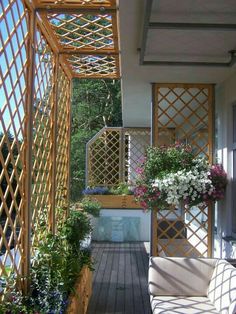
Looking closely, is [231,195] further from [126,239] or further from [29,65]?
[126,239]

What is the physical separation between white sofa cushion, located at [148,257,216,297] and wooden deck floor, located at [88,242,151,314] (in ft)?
2.56

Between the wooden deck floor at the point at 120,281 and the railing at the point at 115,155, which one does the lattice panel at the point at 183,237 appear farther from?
the railing at the point at 115,155

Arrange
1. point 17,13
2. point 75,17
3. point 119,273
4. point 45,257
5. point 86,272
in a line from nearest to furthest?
point 17,13, point 45,257, point 75,17, point 86,272, point 119,273

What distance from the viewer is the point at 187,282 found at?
330 centimetres

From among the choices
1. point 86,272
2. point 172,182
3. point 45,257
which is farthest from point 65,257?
point 172,182

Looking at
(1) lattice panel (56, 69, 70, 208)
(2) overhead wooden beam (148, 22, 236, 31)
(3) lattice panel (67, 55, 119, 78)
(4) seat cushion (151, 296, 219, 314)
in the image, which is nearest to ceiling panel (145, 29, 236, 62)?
(2) overhead wooden beam (148, 22, 236, 31)

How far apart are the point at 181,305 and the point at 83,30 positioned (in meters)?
2.37

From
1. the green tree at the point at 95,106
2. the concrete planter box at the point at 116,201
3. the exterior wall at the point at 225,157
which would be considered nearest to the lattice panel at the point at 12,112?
the exterior wall at the point at 225,157

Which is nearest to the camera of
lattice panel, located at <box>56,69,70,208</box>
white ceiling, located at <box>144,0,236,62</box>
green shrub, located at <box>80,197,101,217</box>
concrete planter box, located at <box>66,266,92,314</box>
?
white ceiling, located at <box>144,0,236,62</box>

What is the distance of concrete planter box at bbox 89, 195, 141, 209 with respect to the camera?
8.21 meters

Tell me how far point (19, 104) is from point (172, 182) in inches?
76.9

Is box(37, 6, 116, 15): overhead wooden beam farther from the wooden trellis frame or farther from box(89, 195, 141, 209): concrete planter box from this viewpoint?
box(89, 195, 141, 209): concrete planter box

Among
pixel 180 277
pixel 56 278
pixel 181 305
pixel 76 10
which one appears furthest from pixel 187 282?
pixel 76 10

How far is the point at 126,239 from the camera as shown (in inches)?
313
